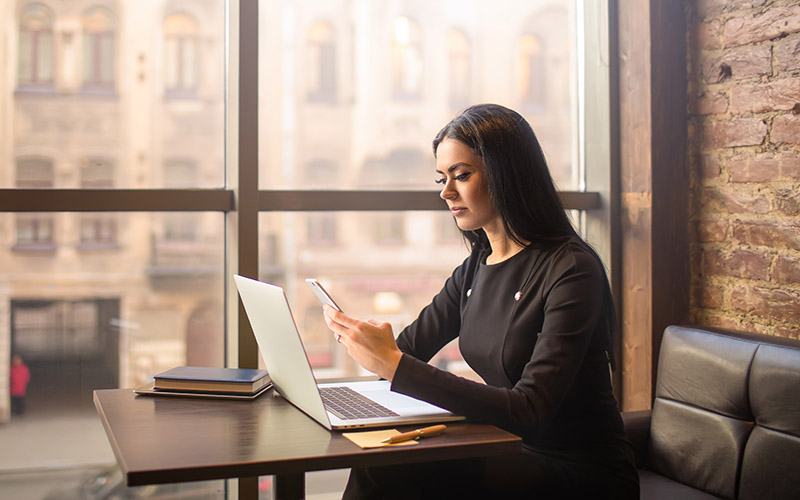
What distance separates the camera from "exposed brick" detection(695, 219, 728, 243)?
→ 248 cm

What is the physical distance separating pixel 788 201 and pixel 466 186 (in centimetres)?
106

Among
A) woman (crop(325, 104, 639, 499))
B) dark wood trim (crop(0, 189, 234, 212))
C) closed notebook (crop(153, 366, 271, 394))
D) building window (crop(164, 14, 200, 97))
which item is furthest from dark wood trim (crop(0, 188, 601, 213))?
closed notebook (crop(153, 366, 271, 394))

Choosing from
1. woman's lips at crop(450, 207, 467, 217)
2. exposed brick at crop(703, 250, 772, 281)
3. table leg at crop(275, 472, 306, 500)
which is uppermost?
woman's lips at crop(450, 207, 467, 217)

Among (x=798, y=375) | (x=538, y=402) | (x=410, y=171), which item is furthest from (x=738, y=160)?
(x=538, y=402)

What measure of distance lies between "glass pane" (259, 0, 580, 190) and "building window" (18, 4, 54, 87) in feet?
2.08

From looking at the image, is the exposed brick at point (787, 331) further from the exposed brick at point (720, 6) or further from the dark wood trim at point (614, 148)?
the exposed brick at point (720, 6)

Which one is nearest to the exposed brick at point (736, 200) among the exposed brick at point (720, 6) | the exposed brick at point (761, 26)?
the exposed brick at point (761, 26)

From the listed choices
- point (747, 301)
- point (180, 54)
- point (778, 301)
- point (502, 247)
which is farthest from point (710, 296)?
point (180, 54)

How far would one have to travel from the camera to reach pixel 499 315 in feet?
6.02

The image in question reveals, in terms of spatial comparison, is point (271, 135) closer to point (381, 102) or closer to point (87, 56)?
point (381, 102)

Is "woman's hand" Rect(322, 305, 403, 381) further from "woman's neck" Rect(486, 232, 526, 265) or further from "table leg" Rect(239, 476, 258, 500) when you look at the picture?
"table leg" Rect(239, 476, 258, 500)

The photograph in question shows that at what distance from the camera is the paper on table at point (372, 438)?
4.31ft

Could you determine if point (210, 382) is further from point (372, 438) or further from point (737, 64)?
point (737, 64)

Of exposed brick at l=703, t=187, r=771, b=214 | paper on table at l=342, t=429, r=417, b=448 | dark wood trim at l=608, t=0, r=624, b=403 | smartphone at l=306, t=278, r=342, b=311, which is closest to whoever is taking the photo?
Result: paper on table at l=342, t=429, r=417, b=448
